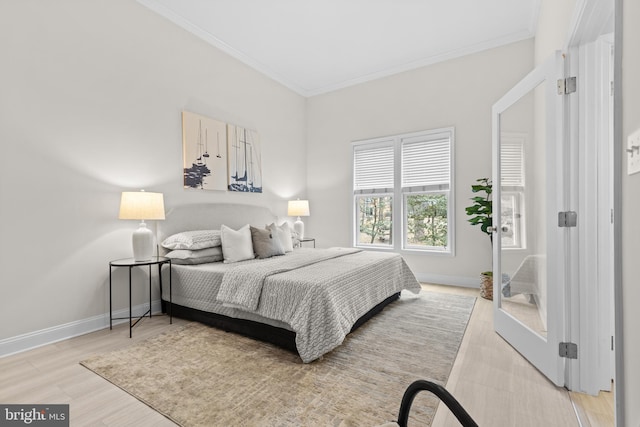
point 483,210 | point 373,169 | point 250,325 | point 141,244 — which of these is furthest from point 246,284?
point 373,169

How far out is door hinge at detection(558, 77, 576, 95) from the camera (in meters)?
1.81

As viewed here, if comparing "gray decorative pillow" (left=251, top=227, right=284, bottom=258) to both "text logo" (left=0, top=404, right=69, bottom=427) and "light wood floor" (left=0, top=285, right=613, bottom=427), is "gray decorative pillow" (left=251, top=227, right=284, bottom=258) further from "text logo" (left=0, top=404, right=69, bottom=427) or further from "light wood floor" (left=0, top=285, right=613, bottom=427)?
"text logo" (left=0, top=404, right=69, bottom=427)

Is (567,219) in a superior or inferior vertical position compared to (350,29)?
inferior

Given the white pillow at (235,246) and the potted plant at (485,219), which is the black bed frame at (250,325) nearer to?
the white pillow at (235,246)

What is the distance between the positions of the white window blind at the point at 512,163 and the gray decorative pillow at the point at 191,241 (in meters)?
2.88

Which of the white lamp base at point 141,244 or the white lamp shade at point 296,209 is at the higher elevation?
the white lamp shade at point 296,209

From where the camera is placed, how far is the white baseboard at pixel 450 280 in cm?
417

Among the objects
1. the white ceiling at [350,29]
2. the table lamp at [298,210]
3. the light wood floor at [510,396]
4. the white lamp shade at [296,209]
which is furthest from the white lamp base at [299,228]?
the light wood floor at [510,396]

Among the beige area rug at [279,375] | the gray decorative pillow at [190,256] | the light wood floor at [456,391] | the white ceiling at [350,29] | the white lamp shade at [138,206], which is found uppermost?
the white ceiling at [350,29]

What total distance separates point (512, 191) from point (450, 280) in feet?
7.29

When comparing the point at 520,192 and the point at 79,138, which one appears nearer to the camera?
the point at 520,192

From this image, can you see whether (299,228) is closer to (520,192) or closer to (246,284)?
(246,284)

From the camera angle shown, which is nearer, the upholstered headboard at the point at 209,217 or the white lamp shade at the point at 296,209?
the upholstered headboard at the point at 209,217

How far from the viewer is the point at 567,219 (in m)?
1.81
